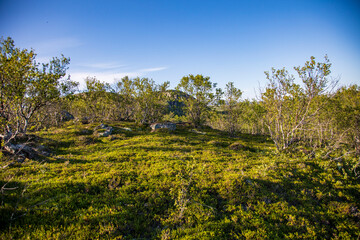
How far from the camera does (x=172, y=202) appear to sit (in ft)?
28.3

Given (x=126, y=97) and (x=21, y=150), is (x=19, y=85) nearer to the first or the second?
(x=21, y=150)

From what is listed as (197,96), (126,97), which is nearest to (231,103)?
(197,96)

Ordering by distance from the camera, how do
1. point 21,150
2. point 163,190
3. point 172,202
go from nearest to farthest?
1. point 172,202
2. point 163,190
3. point 21,150

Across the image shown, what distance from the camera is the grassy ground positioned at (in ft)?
21.2

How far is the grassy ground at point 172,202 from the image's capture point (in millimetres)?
6477

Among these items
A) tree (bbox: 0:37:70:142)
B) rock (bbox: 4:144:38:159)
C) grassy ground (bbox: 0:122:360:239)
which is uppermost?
tree (bbox: 0:37:70:142)

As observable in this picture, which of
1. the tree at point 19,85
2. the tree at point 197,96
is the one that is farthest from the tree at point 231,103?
the tree at point 19,85

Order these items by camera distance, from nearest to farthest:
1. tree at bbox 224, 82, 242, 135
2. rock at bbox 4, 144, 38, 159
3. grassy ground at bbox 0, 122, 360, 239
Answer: grassy ground at bbox 0, 122, 360, 239 < rock at bbox 4, 144, 38, 159 < tree at bbox 224, 82, 242, 135

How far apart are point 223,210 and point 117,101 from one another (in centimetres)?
5074

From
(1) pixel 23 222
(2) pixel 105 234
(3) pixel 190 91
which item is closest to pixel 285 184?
(2) pixel 105 234

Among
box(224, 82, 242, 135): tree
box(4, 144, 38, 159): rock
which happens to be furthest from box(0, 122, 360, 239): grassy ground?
box(224, 82, 242, 135): tree

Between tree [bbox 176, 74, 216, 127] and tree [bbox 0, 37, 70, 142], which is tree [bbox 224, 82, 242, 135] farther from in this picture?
tree [bbox 0, 37, 70, 142]

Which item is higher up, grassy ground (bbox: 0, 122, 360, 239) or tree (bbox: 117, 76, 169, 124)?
tree (bbox: 117, 76, 169, 124)

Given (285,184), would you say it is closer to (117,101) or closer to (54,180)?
(54,180)
